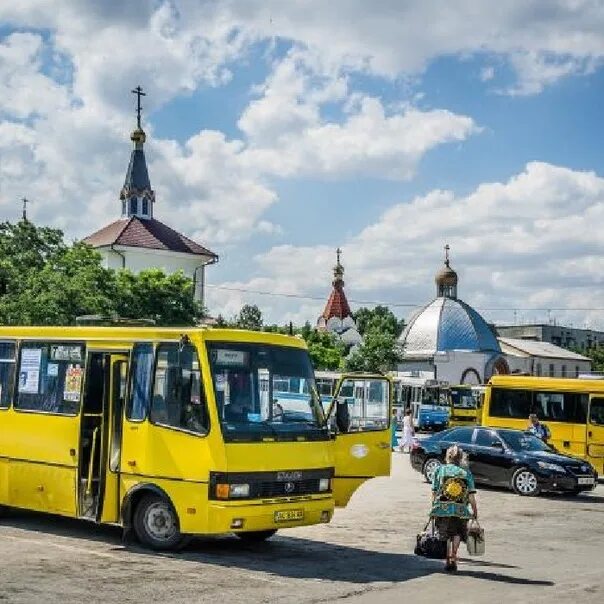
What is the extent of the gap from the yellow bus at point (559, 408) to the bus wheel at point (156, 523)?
614 inches

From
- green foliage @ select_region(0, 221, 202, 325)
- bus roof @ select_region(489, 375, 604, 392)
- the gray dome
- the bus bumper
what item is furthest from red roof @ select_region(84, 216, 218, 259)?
the bus bumper

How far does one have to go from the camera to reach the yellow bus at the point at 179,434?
11766 mm

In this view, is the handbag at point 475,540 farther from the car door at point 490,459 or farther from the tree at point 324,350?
the tree at point 324,350

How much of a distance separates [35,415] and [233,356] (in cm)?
334

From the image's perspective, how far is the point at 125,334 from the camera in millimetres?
13234

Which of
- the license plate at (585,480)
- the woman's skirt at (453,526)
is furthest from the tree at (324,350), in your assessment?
the woman's skirt at (453,526)

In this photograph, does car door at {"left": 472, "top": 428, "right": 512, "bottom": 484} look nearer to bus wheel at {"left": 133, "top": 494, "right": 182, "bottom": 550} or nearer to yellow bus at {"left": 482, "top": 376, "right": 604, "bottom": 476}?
yellow bus at {"left": 482, "top": 376, "right": 604, "bottom": 476}

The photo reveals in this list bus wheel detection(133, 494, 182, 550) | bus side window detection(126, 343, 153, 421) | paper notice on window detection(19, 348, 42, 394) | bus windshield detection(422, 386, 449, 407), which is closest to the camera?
bus wheel detection(133, 494, 182, 550)

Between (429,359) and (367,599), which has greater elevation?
(429,359)

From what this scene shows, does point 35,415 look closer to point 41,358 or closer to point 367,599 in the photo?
point 41,358

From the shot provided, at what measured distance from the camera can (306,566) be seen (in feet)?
38.4

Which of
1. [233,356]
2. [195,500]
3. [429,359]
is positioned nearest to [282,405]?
[233,356]

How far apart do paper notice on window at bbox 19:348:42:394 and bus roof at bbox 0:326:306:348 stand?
0.22 m

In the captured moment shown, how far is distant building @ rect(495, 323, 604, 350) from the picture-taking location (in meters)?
141
